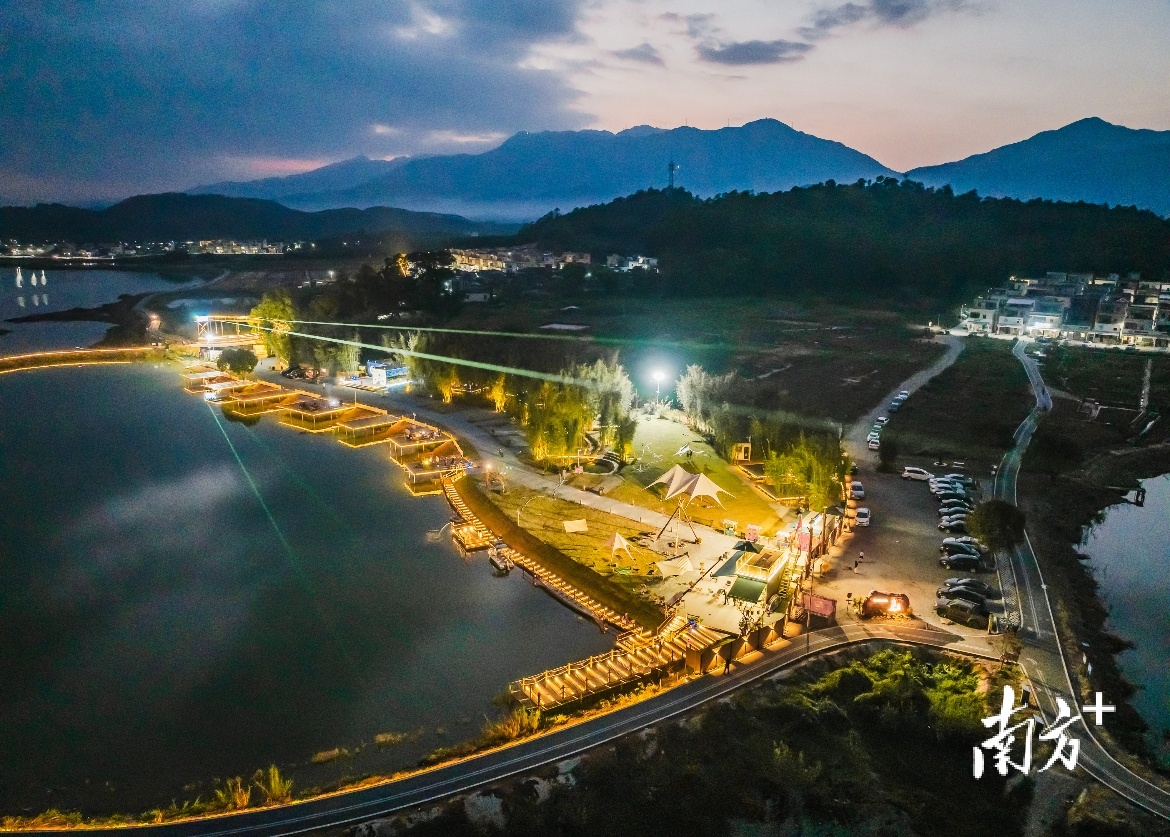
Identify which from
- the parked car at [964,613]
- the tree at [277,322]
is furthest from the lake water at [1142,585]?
the tree at [277,322]

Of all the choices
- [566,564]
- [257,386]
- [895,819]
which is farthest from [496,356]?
[895,819]

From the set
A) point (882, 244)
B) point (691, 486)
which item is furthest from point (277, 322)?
point (882, 244)

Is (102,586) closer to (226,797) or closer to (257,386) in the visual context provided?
(226,797)

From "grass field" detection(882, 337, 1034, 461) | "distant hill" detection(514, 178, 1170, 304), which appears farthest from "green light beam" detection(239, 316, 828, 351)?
"distant hill" detection(514, 178, 1170, 304)

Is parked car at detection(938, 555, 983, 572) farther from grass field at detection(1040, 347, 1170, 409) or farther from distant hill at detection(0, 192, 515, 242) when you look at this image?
distant hill at detection(0, 192, 515, 242)

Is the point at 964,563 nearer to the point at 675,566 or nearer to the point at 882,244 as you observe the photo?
the point at 675,566

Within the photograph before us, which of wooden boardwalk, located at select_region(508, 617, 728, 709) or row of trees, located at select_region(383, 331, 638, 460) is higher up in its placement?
row of trees, located at select_region(383, 331, 638, 460)

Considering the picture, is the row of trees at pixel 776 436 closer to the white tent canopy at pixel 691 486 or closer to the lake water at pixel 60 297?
the white tent canopy at pixel 691 486
